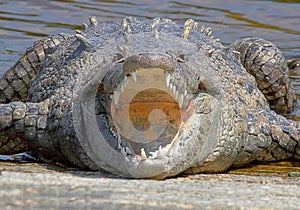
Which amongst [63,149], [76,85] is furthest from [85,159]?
[76,85]

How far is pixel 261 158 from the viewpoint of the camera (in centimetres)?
593

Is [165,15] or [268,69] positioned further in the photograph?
[165,15]

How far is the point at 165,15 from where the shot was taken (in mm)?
12781

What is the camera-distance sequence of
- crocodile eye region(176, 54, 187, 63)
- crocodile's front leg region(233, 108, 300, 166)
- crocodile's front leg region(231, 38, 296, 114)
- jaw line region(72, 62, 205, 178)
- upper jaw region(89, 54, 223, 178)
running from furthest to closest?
crocodile's front leg region(231, 38, 296, 114), crocodile's front leg region(233, 108, 300, 166), crocodile eye region(176, 54, 187, 63), jaw line region(72, 62, 205, 178), upper jaw region(89, 54, 223, 178)

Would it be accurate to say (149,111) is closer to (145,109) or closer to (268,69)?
(145,109)

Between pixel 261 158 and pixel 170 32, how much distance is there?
1152 millimetres

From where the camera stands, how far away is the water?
11467mm

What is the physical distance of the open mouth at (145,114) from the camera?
16.2 feet

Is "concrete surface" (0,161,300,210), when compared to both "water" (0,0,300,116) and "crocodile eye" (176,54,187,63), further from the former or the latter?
"water" (0,0,300,116)

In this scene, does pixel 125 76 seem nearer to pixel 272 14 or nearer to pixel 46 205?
pixel 46 205

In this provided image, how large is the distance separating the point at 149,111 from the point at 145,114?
1.7 inches

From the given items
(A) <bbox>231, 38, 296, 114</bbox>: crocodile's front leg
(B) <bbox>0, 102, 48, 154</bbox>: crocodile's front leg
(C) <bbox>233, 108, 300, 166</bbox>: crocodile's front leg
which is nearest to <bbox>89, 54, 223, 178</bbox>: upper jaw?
(C) <bbox>233, 108, 300, 166</bbox>: crocodile's front leg

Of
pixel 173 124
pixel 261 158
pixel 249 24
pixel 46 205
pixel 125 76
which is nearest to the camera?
pixel 46 205

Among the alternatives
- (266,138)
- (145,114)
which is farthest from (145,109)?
(266,138)
